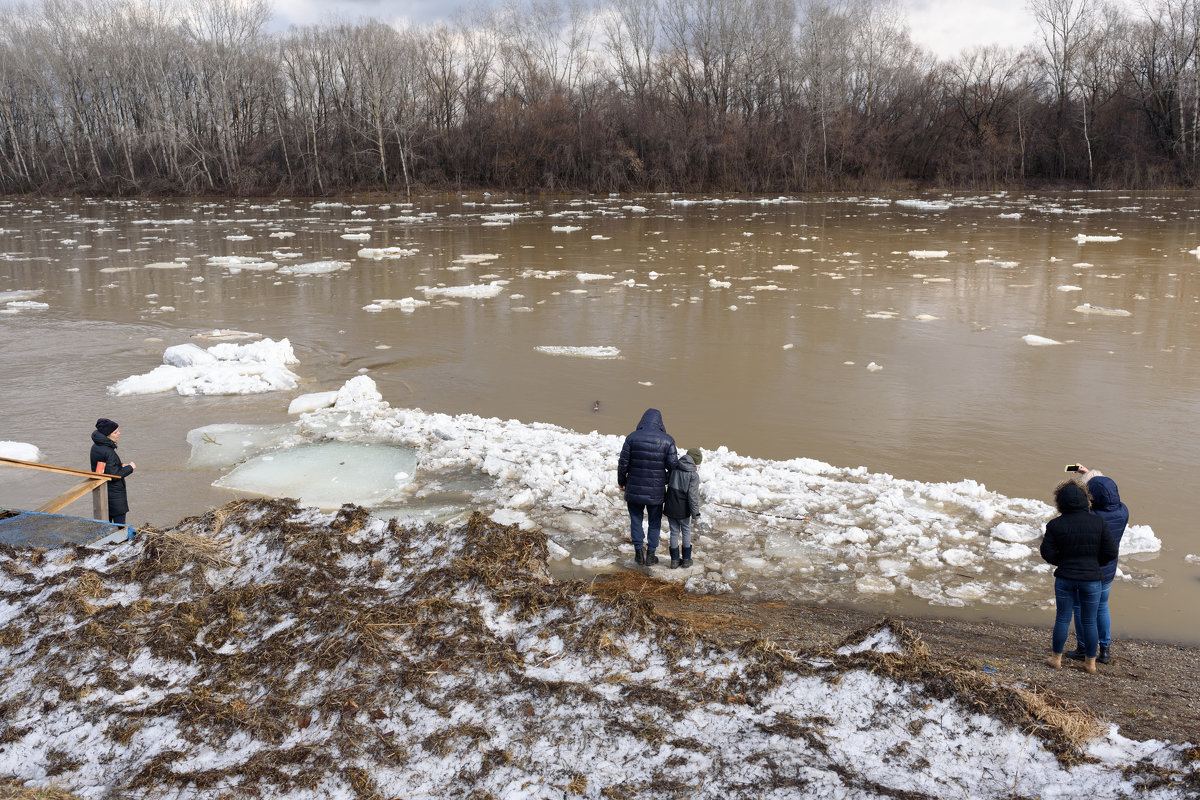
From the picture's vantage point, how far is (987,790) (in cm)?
338

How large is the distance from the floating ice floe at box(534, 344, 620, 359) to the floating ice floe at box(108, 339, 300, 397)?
379cm

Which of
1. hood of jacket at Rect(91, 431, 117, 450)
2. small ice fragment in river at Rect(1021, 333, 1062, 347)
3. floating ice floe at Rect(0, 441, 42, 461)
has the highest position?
small ice fragment in river at Rect(1021, 333, 1062, 347)

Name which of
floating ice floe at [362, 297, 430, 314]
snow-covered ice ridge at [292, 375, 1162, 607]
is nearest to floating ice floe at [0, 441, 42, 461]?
snow-covered ice ridge at [292, 375, 1162, 607]

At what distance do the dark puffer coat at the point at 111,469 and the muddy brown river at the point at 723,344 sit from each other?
65 cm

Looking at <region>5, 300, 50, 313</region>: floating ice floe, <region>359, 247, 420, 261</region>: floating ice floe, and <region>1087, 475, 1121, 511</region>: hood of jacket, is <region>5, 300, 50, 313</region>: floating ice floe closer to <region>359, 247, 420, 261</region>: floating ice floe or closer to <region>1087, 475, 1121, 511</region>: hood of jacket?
<region>359, 247, 420, 261</region>: floating ice floe

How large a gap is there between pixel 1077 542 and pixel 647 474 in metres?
2.82

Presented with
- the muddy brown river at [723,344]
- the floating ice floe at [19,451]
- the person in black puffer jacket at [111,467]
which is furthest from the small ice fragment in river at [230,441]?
the person in black puffer jacket at [111,467]

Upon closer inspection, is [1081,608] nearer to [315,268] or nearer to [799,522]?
[799,522]

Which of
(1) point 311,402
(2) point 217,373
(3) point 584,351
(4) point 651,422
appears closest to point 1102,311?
(3) point 584,351

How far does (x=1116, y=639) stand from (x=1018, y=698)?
1.89 meters

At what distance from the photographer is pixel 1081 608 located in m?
4.72

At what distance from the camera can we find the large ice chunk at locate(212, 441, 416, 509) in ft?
24.1

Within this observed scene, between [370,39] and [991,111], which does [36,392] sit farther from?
[991,111]

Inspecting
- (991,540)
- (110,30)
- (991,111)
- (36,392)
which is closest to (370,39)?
(110,30)
